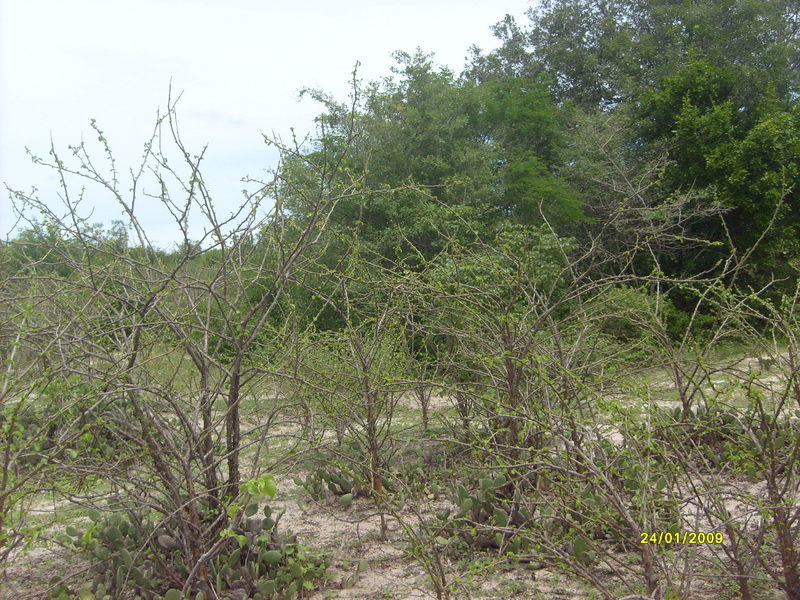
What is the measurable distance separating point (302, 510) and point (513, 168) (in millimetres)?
12720

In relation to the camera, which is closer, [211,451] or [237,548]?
[211,451]

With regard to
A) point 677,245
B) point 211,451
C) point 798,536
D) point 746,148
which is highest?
point 746,148

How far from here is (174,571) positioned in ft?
11.9

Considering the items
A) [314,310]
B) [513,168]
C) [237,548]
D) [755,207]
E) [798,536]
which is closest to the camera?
[798,536]

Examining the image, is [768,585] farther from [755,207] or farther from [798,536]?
[755,207]

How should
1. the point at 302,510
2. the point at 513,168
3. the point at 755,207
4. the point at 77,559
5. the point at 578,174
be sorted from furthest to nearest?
1. the point at 578,174
2. the point at 513,168
3. the point at 755,207
4. the point at 302,510
5. the point at 77,559

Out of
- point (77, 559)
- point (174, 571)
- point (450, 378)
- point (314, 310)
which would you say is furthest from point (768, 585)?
point (314, 310)
